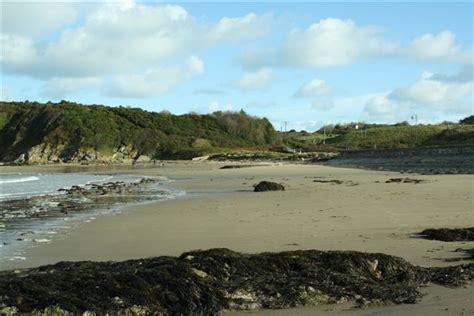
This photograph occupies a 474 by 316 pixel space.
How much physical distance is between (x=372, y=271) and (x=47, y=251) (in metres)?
5.55

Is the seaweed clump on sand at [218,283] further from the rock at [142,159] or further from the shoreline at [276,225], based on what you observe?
the rock at [142,159]

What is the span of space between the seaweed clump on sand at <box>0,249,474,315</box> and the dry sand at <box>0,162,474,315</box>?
353mm

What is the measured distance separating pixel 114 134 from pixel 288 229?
336ft

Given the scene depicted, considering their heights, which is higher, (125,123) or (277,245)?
(125,123)

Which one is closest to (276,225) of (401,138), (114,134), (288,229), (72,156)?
(288,229)

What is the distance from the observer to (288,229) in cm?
1113

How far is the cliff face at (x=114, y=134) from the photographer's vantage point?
103 m

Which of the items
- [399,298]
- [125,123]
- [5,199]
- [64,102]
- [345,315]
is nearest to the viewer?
[345,315]

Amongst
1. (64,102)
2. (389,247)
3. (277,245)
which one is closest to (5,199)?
(277,245)

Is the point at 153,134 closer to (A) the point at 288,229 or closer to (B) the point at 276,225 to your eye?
(B) the point at 276,225

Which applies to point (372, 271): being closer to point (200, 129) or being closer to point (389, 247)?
point (389, 247)

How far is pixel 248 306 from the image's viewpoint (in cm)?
571

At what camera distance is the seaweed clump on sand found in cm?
545

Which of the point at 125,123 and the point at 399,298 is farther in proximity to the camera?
the point at 125,123
